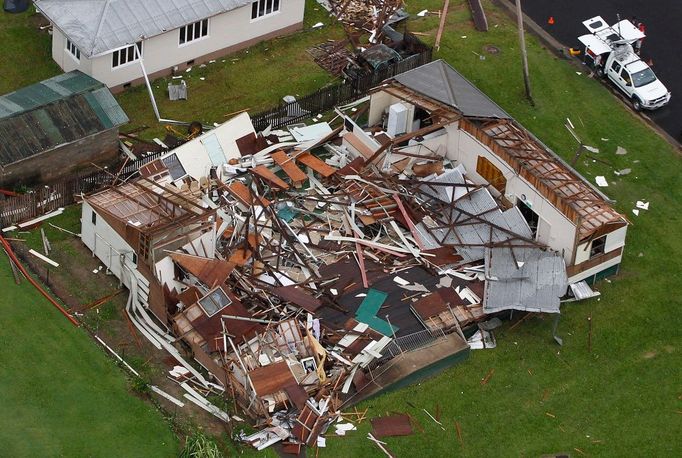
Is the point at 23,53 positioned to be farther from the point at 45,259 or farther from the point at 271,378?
the point at 271,378

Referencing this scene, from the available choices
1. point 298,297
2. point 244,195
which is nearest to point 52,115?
point 244,195

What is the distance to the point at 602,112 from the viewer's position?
5734 centimetres

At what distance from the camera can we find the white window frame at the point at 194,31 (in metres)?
55.7

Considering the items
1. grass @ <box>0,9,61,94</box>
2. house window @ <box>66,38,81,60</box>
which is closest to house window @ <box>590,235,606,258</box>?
house window @ <box>66,38,81,60</box>

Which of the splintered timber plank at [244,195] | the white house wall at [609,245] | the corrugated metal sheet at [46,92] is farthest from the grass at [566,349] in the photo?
the splintered timber plank at [244,195]

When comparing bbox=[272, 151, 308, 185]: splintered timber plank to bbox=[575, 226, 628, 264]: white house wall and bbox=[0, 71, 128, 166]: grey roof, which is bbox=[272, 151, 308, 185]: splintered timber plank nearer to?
bbox=[0, 71, 128, 166]: grey roof

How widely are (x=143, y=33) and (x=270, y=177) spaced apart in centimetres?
1006

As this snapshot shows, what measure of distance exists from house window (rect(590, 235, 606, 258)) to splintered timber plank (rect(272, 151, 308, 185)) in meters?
12.1

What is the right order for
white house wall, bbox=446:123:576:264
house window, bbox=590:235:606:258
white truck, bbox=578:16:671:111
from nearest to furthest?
white house wall, bbox=446:123:576:264, house window, bbox=590:235:606:258, white truck, bbox=578:16:671:111

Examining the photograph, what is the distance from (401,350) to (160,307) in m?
8.95

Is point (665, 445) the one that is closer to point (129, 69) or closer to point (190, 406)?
point (190, 406)

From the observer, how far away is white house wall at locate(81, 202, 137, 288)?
44.8m

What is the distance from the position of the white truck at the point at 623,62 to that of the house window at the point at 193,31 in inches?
744

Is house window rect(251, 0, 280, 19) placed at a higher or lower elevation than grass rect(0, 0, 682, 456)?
higher
